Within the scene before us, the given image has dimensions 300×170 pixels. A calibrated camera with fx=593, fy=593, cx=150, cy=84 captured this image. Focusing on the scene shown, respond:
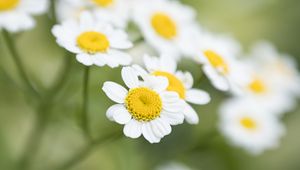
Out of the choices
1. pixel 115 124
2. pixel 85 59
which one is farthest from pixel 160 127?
pixel 115 124

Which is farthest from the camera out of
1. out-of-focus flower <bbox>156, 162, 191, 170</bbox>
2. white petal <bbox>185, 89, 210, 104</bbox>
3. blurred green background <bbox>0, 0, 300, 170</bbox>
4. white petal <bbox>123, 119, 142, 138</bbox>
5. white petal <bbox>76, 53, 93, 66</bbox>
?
out-of-focus flower <bbox>156, 162, 191, 170</bbox>

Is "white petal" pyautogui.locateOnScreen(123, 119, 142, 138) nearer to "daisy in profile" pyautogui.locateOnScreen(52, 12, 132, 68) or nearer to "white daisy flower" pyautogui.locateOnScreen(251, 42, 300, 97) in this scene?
"daisy in profile" pyautogui.locateOnScreen(52, 12, 132, 68)

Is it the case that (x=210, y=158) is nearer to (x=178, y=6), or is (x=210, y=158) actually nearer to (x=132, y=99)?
(x=178, y=6)

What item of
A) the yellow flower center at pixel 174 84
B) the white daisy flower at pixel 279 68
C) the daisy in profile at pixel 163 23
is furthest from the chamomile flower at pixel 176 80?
the white daisy flower at pixel 279 68

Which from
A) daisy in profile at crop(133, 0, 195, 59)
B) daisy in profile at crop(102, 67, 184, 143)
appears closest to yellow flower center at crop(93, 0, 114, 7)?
daisy in profile at crop(133, 0, 195, 59)

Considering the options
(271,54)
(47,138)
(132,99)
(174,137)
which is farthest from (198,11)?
(132,99)

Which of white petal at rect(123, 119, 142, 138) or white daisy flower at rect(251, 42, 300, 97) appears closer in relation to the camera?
white petal at rect(123, 119, 142, 138)
